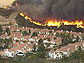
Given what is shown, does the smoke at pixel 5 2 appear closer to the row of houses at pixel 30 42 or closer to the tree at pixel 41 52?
the row of houses at pixel 30 42

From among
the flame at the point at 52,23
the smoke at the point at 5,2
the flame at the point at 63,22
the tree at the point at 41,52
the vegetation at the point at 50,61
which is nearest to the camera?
the vegetation at the point at 50,61

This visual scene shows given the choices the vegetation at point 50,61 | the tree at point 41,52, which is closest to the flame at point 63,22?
the tree at point 41,52

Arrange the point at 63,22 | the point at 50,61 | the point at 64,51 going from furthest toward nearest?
the point at 63,22 → the point at 64,51 → the point at 50,61

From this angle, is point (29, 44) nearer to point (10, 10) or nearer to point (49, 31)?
point (49, 31)

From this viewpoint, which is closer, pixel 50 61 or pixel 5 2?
pixel 50 61

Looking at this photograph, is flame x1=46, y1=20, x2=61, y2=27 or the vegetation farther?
flame x1=46, y1=20, x2=61, y2=27

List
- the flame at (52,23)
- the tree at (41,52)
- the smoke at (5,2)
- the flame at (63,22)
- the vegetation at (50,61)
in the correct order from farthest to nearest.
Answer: the smoke at (5,2), the flame at (52,23), the flame at (63,22), the tree at (41,52), the vegetation at (50,61)

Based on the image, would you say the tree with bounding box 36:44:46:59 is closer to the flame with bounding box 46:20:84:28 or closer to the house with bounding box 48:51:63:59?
the house with bounding box 48:51:63:59

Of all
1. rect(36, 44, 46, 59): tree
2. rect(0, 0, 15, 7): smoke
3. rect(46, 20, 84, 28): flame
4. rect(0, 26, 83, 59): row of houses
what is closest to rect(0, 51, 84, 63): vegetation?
rect(36, 44, 46, 59): tree

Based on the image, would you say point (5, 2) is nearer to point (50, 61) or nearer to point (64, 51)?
point (64, 51)

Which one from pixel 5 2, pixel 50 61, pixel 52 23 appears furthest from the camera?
pixel 5 2

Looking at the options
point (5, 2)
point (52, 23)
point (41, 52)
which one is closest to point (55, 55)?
point (41, 52)
